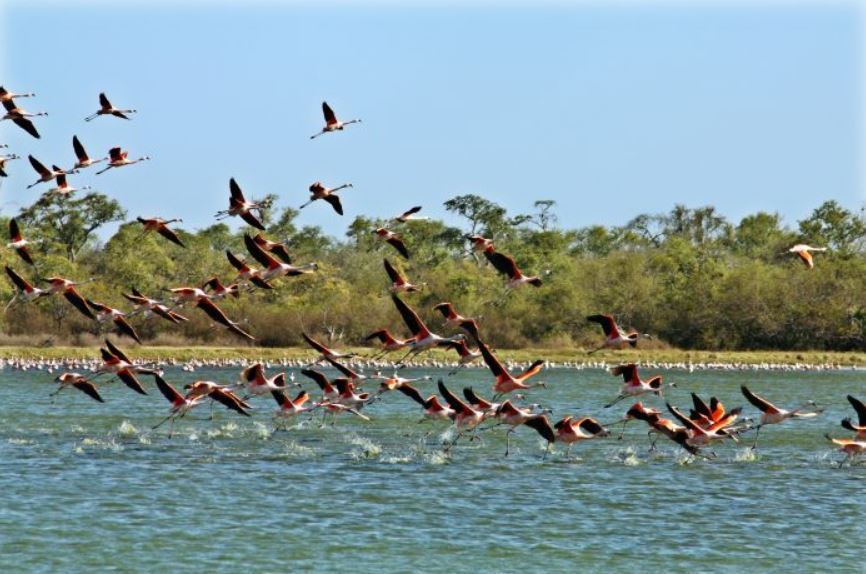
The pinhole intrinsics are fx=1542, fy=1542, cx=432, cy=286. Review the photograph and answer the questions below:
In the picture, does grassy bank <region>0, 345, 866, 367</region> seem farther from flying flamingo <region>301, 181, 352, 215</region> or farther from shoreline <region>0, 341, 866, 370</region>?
flying flamingo <region>301, 181, 352, 215</region>

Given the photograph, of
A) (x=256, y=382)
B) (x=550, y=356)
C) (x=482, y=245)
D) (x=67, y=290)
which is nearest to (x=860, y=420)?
(x=482, y=245)

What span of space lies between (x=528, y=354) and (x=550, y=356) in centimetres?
143

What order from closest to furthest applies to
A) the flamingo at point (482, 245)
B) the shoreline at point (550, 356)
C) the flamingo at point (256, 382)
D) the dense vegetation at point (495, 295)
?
the flamingo at point (482, 245)
the flamingo at point (256, 382)
the shoreline at point (550, 356)
the dense vegetation at point (495, 295)

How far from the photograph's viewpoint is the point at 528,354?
2763 inches

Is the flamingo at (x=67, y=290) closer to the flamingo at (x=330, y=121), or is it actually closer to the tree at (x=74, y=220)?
the flamingo at (x=330, y=121)

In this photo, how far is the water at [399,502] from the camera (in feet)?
70.2

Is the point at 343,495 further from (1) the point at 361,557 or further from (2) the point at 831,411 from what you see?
(2) the point at 831,411

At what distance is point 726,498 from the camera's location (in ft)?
87.6

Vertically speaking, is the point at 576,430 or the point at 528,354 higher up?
the point at 528,354

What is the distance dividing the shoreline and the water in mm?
26296

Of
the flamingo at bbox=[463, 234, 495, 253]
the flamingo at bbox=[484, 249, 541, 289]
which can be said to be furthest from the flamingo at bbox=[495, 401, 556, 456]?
the flamingo at bbox=[463, 234, 495, 253]

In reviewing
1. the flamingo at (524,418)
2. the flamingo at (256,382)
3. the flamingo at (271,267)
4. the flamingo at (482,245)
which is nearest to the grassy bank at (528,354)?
the flamingo at (256,382)

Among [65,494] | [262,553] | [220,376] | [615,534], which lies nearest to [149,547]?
[262,553]

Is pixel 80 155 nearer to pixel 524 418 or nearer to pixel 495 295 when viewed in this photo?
pixel 524 418
